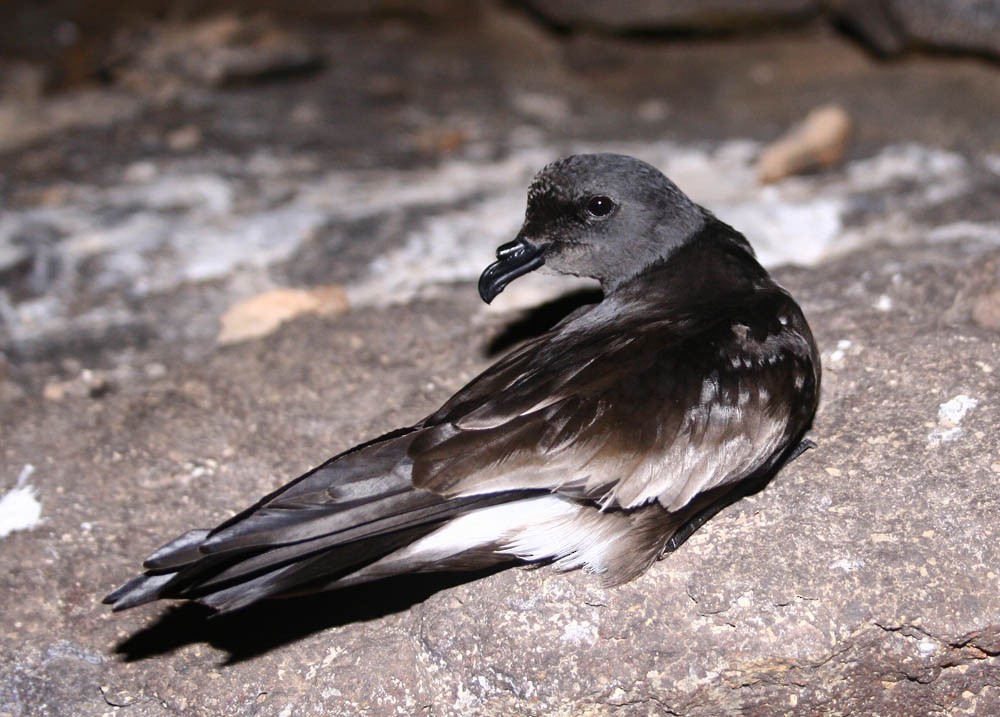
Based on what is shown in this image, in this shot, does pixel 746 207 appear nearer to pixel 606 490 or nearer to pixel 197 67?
pixel 606 490

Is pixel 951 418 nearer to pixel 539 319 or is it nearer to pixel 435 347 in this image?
pixel 539 319

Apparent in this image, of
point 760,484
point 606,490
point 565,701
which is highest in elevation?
point 606,490

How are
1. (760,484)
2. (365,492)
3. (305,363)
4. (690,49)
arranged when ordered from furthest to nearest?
(690,49), (305,363), (760,484), (365,492)

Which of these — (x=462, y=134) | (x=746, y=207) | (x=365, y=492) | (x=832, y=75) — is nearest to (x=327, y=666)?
(x=365, y=492)

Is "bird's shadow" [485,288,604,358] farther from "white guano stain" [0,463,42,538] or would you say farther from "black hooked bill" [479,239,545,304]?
"white guano stain" [0,463,42,538]

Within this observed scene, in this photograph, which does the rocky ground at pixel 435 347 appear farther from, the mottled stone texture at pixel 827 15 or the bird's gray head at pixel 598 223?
the bird's gray head at pixel 598 223

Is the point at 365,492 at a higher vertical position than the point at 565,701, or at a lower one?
higher

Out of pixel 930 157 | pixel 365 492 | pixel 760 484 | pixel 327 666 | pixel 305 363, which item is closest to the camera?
pixel 365 492
